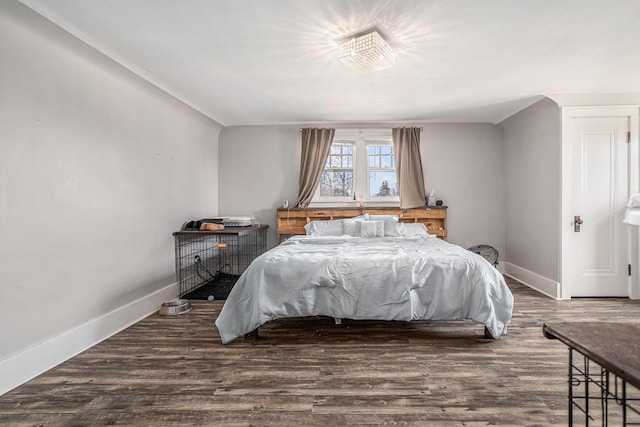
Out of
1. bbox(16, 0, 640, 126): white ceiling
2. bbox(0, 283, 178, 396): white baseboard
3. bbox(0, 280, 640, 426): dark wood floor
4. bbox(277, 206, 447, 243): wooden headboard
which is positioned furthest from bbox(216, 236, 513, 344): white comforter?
bbox(277, 206, 447, 243): wooden headboard

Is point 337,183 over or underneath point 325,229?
over

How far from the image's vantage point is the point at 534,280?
414 cm

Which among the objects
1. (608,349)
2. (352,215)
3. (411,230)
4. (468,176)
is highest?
(468,176)

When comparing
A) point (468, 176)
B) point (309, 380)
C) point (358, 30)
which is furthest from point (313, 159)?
point (309, 380)

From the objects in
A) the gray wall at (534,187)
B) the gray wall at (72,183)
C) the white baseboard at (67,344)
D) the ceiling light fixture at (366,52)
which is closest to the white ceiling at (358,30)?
the ceiling light fixture at (366,52)

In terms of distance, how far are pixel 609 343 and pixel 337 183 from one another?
418cm

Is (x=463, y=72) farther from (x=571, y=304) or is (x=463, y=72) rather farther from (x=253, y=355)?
(x=253, y=355)

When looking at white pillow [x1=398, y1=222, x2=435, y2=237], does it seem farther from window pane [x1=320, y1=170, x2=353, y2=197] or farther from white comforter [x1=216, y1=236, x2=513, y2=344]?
white comforter [x1=216, y1=236, x2=513, y2=344]

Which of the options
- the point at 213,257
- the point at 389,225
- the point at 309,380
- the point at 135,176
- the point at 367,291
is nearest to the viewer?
the point at 309,380

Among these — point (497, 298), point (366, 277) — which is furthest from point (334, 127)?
point (497, 298)

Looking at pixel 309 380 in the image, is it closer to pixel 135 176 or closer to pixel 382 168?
pixel 135 176

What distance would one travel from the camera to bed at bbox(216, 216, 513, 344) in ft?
8.32

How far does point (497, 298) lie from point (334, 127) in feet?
11.2

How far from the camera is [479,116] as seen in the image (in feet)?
15.0
